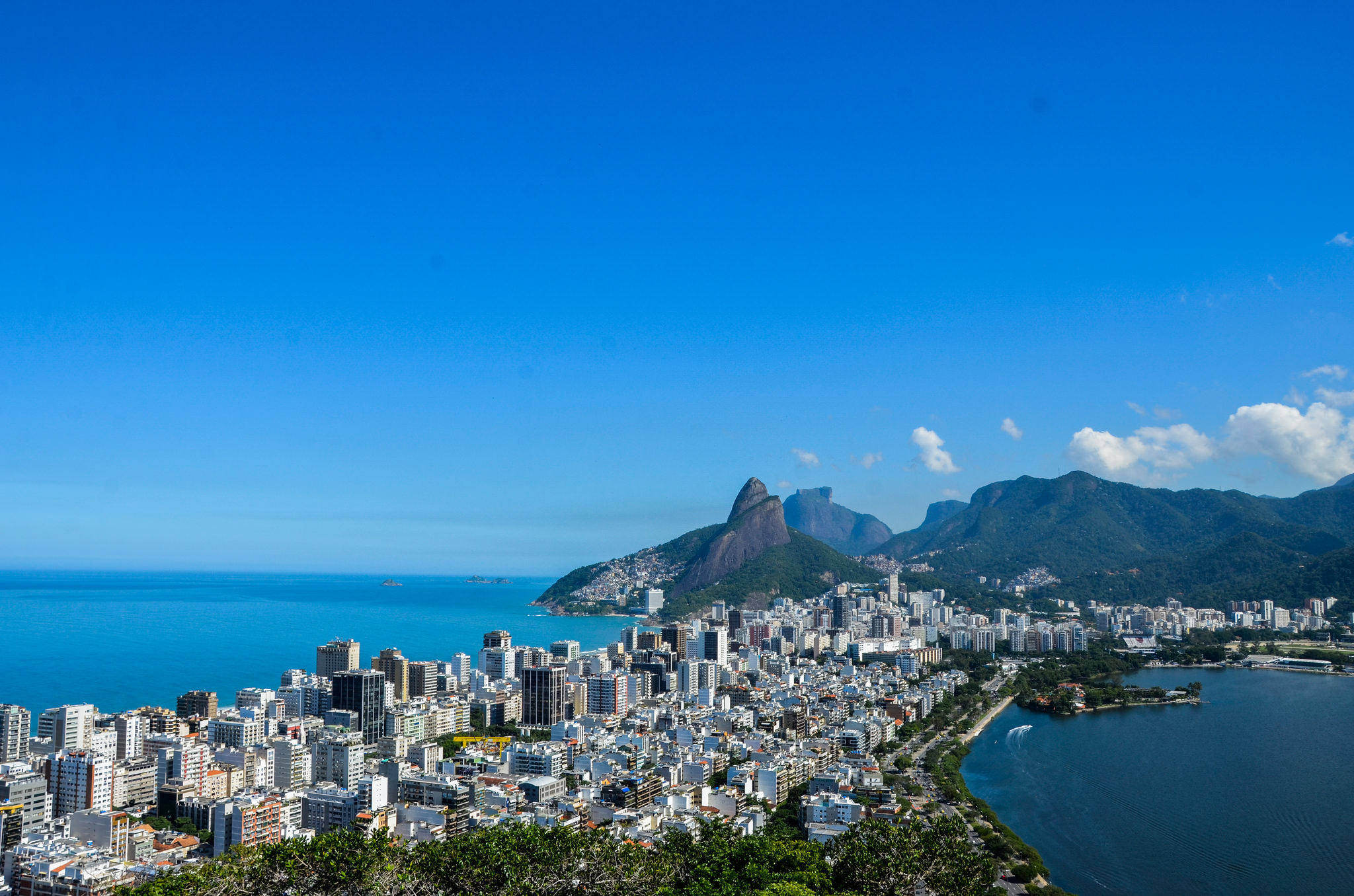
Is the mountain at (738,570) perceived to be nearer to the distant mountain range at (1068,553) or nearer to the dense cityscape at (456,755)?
the distant mountain range at (1068,553)

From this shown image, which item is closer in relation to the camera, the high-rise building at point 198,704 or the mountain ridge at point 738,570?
the high-rise building at point 198,704

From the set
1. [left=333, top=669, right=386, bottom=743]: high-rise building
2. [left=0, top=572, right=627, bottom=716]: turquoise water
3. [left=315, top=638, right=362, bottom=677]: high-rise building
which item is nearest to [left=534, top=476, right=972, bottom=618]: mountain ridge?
[left=0, top=572, right=627, bottom=716]: turquoise water

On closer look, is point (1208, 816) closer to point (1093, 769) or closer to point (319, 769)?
point (1093, 769)

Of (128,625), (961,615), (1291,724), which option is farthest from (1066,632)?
(128,625)

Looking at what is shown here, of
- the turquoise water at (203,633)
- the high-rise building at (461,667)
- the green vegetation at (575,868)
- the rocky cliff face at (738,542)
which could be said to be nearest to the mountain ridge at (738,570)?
the rocky cliff face at (738,542)

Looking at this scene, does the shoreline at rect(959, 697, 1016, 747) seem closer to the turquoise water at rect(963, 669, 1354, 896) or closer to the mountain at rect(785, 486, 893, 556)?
the turquoise water at rect(963, 669, 1354, 896)

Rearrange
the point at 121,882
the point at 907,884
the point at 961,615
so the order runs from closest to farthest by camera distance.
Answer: the point at 907,884, the point at 121,882, the point at 961,615
